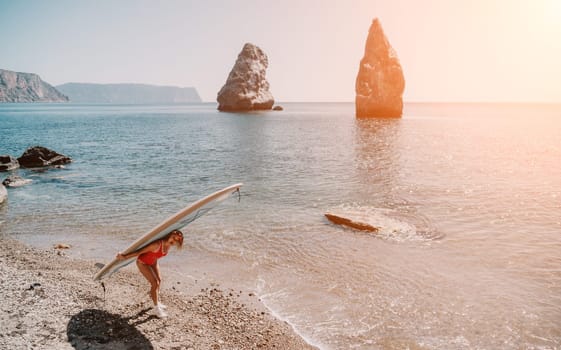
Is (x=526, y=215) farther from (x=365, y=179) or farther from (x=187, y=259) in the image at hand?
(x=187, y=259)

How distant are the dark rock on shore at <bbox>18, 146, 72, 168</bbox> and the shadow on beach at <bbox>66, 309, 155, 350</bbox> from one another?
1171 inches

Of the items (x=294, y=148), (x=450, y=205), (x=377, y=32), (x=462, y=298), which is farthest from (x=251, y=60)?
(x=462, y=298)

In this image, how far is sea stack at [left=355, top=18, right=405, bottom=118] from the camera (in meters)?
93.7

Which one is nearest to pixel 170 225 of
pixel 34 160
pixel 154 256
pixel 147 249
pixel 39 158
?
pixel 147 249

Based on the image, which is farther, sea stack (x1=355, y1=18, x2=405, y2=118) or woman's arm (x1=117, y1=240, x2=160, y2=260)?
sea stack (x1=355, y1=18, x2=405, y2=118)

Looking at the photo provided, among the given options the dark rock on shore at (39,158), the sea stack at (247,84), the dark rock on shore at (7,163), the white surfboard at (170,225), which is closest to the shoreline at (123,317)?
the white surfboard at (170,225)

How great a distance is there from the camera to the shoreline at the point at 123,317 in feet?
23.7

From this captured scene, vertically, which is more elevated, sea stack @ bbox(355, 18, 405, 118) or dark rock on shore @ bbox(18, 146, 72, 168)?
sea stack @ bbox(355, 18, 405, 118)

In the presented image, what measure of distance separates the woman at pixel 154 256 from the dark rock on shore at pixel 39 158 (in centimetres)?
3008

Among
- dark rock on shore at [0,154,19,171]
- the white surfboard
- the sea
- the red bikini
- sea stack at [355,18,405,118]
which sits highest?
sea stack at [355,18,405,118]

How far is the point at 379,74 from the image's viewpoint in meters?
93.4

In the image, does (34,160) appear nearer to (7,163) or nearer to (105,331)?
(7,163)

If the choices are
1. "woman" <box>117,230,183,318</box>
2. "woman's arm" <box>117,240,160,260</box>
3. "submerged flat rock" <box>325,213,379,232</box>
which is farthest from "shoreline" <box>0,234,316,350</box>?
"submerged flat rock" <box>325,213,379,232</box>

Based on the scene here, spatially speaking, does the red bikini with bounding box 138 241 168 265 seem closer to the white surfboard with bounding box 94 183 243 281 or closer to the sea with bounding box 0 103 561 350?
the white surfboard with bounding box 94 183 243 281
